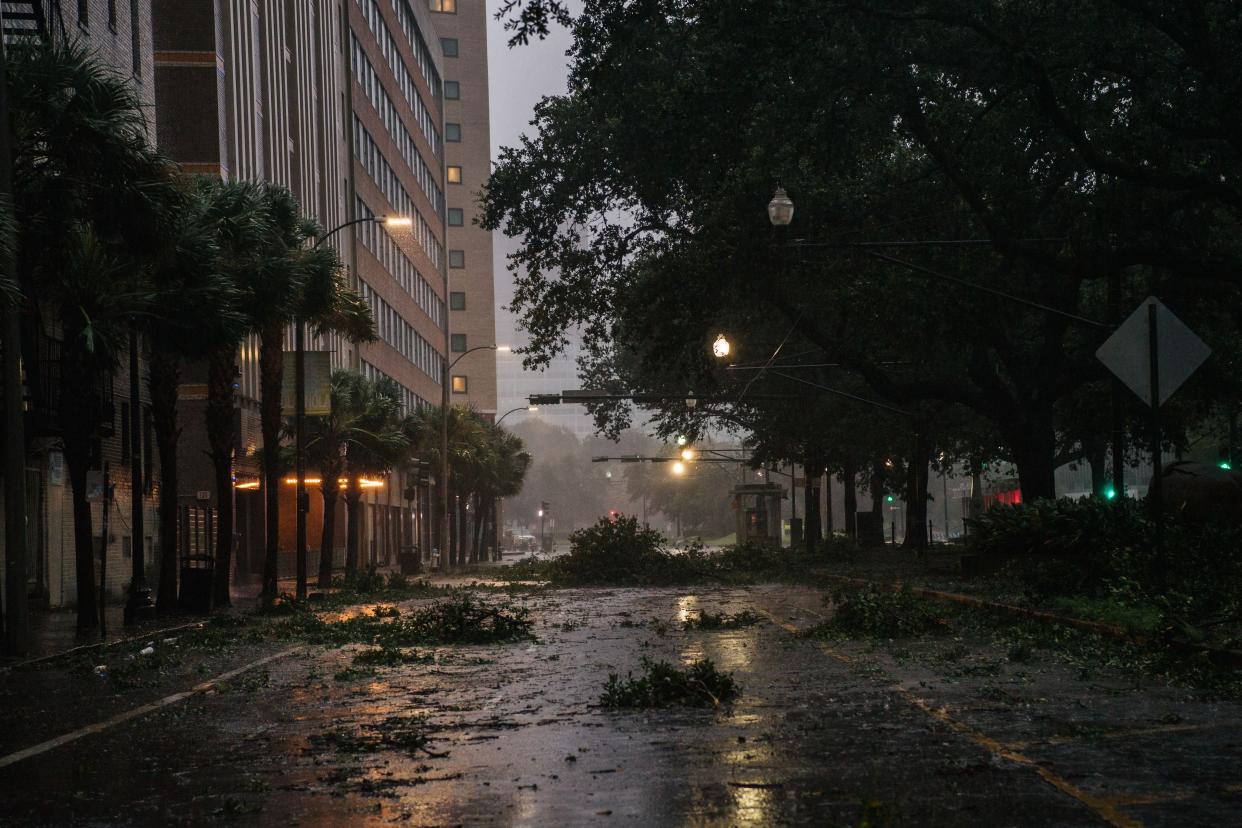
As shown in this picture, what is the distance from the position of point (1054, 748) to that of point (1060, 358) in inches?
961

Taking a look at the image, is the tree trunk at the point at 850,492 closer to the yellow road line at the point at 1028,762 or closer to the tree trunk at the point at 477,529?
the tree trunk at the point at 477,529

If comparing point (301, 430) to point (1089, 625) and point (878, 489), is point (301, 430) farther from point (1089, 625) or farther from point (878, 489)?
point (878, 489)

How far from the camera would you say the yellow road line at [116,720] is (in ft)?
33.8

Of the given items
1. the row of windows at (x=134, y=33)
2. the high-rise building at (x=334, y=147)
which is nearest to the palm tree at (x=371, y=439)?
the high-rise building at (x=334, y=147)

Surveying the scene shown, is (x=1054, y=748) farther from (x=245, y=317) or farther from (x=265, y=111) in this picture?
(x=265, y=111)

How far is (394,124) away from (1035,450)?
55.9m

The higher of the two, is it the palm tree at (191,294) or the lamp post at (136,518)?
the palm tree at (191,294)

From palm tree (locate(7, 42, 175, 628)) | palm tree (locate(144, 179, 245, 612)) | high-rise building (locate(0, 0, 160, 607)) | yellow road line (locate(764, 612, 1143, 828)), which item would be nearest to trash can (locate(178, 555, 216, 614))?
high-rise building (locate(0, 0, 160, 607))

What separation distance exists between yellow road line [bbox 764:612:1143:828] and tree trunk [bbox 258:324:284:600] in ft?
76.4

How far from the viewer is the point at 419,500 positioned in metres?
92.9

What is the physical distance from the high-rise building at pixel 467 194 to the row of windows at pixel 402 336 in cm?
2007

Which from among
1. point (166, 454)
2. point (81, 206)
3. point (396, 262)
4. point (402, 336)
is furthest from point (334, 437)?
point (402, 336)

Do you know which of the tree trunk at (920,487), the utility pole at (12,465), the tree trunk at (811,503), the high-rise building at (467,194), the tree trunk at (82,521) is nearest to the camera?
the utility pole at (12,465)

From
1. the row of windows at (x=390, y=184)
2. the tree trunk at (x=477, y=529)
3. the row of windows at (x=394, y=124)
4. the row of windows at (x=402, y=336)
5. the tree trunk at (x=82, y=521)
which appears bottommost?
the tree trunk at (x=477, y=529)
